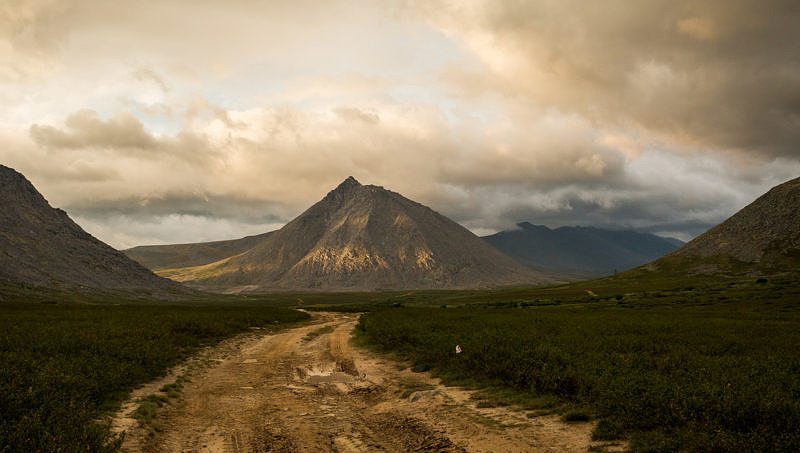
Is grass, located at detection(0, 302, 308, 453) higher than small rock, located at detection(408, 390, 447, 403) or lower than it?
higher

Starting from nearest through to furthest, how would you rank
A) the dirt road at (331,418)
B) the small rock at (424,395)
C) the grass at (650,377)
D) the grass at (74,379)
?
the grass at (74,379) → the grass at (650,377) → the dirt road at (331,418) → the small rock at (424,395)

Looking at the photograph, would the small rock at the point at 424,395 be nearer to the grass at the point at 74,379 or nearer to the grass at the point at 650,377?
the grass at the point at 650,377

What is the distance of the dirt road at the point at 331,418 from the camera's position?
12.1 meters

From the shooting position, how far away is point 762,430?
10.1 m

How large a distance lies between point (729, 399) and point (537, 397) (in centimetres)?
611

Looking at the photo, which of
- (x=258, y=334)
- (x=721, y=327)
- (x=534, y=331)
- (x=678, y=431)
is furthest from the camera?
(x=258, y=334)

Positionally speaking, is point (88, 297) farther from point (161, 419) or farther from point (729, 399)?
point (729, 399)

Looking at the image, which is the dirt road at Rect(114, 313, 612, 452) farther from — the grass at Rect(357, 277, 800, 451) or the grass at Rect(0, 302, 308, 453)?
the grass at Rect(357, 277, 800, 451)

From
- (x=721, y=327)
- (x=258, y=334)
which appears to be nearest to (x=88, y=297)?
(x=258, y=334)

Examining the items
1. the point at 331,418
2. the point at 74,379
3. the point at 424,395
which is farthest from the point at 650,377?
the point at 74,379

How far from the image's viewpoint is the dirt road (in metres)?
12.1

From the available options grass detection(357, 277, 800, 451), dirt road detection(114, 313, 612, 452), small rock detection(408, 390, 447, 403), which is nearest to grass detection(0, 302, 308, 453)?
dirt road detection(114, 313, 612, 452)

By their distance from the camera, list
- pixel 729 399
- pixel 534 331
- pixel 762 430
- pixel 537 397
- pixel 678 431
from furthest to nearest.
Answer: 1. pixel 534 331
2. pixel 537 397
3. pixel 729 399
4. pixel 678 431
5. pixel 762 430

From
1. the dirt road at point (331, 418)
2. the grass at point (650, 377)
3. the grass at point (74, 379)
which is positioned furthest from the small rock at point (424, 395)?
the grass at point (74, 379)
